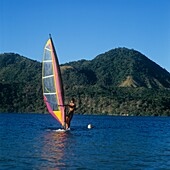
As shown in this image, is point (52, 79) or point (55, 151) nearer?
point (55, 151)

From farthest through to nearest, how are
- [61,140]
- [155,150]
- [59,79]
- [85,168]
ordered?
[59,79] → [61,140] → [155,150] → [85,168]

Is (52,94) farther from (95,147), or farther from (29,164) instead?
(29,164)

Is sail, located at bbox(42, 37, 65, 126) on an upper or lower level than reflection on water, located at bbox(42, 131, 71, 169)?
upper

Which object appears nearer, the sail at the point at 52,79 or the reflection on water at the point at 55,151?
the reflection on water at the point at 55,151

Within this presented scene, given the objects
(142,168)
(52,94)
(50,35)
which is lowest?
(142,168)

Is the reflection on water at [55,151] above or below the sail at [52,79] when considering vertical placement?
below

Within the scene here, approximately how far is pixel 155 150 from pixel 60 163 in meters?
11.9

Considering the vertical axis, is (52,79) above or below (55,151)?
above

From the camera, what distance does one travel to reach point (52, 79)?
5012 cm

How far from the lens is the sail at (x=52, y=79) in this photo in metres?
49.9

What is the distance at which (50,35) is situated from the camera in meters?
50.3

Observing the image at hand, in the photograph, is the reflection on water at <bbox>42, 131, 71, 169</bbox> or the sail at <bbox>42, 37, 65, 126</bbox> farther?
the sail at <bbox>42, 37, 65, 126</bbox>

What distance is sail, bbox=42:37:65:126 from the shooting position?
164 ft

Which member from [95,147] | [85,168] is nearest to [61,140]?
[95,147]
